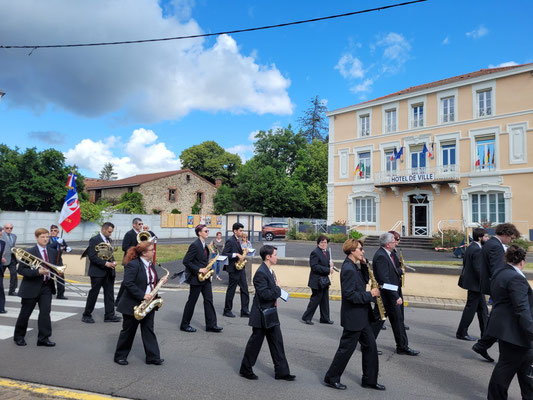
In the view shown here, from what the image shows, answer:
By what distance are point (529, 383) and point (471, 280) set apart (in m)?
2.81

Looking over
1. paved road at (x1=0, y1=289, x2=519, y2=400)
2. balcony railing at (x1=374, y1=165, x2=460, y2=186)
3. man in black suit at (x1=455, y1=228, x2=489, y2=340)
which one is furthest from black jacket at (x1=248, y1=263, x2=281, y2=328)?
balcony railing at (x1=374, y1=165, x2=460, y2=186)

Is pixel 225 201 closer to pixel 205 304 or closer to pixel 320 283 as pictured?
pixel 320 283

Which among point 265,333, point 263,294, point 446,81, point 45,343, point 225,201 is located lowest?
point 45,343

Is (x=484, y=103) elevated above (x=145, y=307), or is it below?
above

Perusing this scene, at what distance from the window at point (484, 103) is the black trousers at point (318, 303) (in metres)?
23.7

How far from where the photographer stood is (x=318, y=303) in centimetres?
773

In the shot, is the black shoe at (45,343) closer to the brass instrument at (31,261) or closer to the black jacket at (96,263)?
the brass instrument at (31,261)

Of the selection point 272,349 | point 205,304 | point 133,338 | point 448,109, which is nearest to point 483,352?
point 272,349

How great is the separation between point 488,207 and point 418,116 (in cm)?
822

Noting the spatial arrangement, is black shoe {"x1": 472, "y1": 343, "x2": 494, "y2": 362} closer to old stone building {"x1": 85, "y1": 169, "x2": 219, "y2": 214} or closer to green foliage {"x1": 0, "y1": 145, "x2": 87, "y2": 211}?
green foliage {"x1": 0, "y1": 145, "x2": 87, "y2": 211}

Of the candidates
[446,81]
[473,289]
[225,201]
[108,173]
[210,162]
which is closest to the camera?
[473,289]

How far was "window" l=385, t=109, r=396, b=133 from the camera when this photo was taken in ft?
98.5

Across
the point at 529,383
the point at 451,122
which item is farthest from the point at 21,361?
the point at 451,122

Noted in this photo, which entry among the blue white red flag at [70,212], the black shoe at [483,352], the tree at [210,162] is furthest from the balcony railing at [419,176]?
the tree at [210,162]
